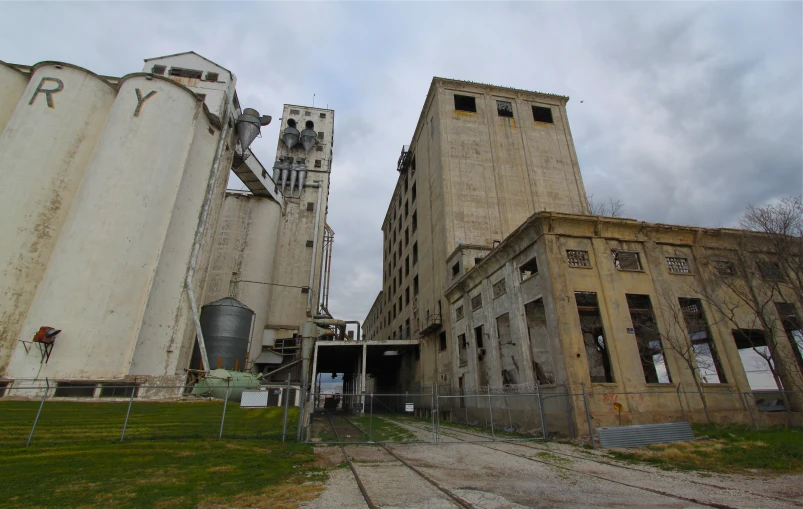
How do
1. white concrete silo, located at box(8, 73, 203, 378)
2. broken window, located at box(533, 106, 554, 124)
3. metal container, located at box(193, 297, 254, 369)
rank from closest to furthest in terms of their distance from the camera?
white concrete silo, located at box(8, 73, 203, 378) → metal container, located at box(193, 297, 254, 369) → broken window, located at box(533, 106, 554, 124)

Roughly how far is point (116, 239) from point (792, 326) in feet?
128

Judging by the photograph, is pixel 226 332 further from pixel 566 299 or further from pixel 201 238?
pixel 566 299

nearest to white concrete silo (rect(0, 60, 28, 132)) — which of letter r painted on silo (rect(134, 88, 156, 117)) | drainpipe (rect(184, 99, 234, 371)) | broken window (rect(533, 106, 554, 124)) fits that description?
letter r painted on silo (rect(134, 88, 156, 117))

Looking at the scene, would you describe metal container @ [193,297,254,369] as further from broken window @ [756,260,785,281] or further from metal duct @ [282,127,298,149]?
broken window @ [756,260,785,281]

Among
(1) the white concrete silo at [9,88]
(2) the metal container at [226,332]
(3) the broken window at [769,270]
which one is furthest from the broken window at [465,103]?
(1) the white concrete silo at [9,88]

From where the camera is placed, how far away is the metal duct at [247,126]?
120 feet

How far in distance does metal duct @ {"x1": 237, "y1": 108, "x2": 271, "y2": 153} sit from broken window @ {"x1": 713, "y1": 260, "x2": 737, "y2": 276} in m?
38.0

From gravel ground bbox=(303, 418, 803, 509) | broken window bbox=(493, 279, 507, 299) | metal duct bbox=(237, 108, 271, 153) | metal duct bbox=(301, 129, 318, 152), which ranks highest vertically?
metal duct bbox=(301, 129, 318, 152)

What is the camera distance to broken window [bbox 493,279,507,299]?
21009mm

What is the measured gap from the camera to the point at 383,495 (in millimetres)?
6586

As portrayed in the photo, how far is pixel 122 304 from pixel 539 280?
2401 centimetres

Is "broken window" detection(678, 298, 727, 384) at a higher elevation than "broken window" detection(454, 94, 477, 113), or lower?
lower

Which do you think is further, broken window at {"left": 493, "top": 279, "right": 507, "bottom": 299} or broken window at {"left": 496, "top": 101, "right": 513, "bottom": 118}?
broken window at {"left": 496, "top": 101, "right": 513, "bottom": 118}

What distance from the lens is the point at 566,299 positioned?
54.3 feet
